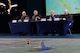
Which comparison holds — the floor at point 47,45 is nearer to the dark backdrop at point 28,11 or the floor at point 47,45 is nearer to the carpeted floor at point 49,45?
the carpeted floor at point 49,45

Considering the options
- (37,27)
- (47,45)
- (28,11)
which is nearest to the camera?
(47,45)

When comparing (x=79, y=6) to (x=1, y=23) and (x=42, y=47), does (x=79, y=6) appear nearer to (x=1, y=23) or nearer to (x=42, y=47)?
(x=1, y=23)

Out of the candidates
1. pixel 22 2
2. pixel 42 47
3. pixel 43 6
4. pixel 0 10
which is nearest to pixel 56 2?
pixel 43 6

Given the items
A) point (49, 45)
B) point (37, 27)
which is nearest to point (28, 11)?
point (37, 27)

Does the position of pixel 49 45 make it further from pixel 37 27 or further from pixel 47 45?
pixel 37 27

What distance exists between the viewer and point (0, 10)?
1966 centimetres

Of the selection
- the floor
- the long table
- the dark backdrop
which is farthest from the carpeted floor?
the dark backdrop

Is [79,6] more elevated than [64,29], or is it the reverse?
[79,6]

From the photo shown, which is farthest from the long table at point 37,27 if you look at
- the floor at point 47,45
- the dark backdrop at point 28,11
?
the floor at point 47,45

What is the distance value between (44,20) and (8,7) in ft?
14.6

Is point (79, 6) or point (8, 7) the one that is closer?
point (79, 6)

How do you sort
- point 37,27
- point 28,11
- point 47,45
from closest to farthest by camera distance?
point 47,45 < point 37,27 < point 28,11

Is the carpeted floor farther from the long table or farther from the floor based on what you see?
the long table

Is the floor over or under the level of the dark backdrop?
under
